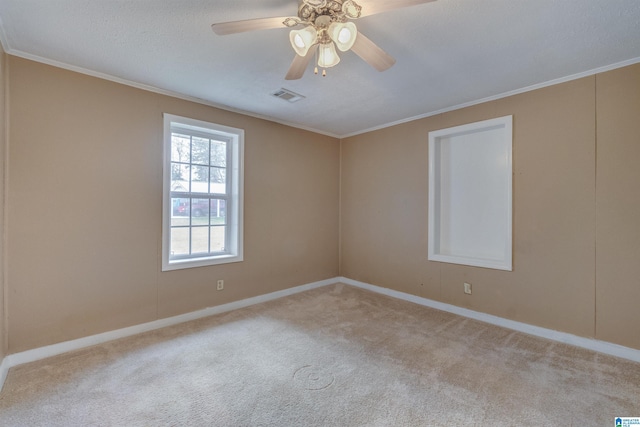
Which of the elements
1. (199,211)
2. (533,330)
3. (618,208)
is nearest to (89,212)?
(199,211)

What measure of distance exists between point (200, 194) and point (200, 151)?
51 cm

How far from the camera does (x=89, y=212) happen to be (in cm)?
256

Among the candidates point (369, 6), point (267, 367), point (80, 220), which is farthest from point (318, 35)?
point (80, 220)

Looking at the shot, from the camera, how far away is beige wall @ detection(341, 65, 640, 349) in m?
2.38

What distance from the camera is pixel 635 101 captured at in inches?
92.0

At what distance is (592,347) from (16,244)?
4.89m

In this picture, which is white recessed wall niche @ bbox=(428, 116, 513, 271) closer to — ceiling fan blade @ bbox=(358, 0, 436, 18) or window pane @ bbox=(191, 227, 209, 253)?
ceiling fan blade @ bbox=(358, 0, 436, 18)

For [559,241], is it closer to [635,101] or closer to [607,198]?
[607,198]

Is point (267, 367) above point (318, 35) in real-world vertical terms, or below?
below

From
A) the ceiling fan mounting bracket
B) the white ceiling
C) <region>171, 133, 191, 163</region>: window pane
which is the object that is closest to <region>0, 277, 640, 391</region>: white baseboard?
<region>171, 133, 191, 163</region>: window pane

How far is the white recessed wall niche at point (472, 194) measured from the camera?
10.2 feet

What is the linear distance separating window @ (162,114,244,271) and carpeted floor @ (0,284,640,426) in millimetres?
853

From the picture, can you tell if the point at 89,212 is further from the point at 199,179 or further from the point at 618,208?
the point at 618,208

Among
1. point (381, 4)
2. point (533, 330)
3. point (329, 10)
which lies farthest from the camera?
point (533, 330)
